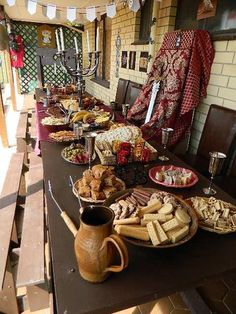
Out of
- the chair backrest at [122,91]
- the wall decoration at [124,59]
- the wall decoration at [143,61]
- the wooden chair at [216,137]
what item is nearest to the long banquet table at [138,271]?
the wooden chair at [216,137]

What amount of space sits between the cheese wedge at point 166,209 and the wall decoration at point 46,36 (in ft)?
24.5

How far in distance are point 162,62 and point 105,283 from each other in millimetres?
1980

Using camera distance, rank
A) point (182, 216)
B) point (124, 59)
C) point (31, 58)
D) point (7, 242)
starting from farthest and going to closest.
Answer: point (31, 58), point (124, 59), point (7, 242), point (182, 216)

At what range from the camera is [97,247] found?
1.79 ft

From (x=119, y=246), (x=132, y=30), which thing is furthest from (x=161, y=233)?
(x=132, y=30)

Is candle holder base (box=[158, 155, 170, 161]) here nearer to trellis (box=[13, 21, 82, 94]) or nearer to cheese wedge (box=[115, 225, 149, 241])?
cheese wedge (box=[115, 225, 149, 241])

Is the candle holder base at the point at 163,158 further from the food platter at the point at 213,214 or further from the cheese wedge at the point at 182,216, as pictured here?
the cheese wedge at the point at 182,216

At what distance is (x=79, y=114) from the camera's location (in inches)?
76.5

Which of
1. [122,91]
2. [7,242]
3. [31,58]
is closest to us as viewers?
[7,242]

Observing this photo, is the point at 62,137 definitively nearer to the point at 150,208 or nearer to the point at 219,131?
the point at 150,208

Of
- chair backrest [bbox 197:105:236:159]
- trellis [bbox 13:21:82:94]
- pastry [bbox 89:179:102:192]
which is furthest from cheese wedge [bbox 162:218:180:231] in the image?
trellis [bbox 13:21:82:94]

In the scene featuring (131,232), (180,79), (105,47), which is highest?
(105,47)

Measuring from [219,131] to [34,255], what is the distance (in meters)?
1.41

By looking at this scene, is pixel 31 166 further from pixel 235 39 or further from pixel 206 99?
pixel 235 39
